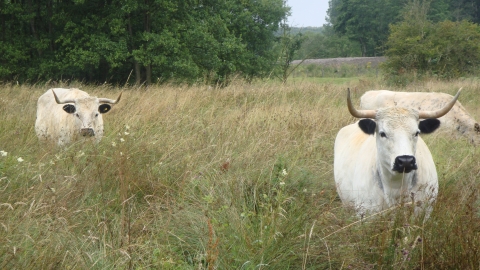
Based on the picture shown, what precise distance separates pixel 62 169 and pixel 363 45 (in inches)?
2417

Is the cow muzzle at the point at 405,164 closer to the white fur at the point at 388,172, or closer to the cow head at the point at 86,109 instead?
the white fur at the point at 388,172

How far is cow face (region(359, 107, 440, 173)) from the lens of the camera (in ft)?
12.8

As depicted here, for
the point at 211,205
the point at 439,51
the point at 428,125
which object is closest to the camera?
the point at 211,205

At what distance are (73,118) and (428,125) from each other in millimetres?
5336

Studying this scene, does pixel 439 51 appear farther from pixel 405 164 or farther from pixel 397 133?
pixel 405 164

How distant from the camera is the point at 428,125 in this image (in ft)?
14.5

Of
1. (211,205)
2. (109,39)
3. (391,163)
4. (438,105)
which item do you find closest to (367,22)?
(109,39)

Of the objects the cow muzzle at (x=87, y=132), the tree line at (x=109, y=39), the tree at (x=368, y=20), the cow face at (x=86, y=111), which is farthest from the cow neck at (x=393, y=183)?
the tree at (x=368, y=20)

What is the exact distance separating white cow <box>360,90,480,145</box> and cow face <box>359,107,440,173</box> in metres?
3.84

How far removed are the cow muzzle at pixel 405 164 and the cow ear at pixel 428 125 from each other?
653 millimetres

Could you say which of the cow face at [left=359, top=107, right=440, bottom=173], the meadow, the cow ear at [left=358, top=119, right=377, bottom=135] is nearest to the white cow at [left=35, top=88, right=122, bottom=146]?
the meadow

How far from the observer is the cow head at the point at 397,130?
3.93 meters

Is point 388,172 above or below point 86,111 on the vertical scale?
above

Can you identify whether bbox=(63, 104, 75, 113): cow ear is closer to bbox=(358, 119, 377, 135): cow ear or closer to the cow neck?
bbox=(358, 119, 377, 135): cow ear
